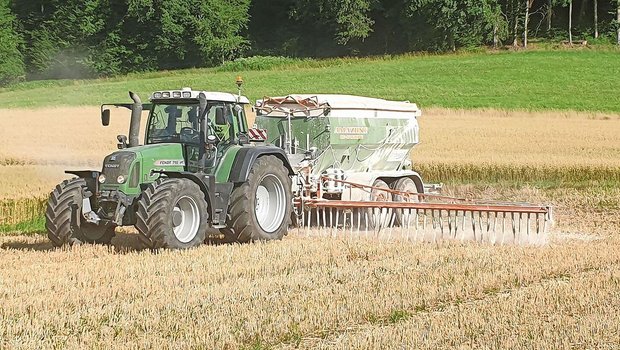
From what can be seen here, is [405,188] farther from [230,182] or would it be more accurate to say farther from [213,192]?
[213,192]

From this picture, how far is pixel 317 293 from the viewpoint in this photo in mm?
8344

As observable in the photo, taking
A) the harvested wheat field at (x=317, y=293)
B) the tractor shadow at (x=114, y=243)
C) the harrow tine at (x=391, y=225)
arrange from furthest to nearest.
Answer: the harrow tine at (x=391, y=225) < the tractor shadow at (x=114, y=243) < the harvested wheat field at (x=317, y=293)

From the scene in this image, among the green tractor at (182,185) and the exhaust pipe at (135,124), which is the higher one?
the exhaust pipe at (135,124)

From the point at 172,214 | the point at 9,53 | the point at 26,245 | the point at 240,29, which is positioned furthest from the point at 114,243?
the point at 240,29

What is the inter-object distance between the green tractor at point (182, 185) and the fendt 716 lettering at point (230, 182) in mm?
14

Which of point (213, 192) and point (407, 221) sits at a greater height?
point (213, 192)

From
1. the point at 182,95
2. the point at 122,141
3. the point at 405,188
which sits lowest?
the point at 405,188

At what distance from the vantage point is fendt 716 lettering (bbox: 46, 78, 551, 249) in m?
11.2

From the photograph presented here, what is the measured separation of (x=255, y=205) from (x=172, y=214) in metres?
1.59

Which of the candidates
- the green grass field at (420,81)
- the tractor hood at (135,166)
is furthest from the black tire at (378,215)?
the green grass field at (420,81)

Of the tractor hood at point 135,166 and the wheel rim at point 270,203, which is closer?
the tractor hood at point 135,166

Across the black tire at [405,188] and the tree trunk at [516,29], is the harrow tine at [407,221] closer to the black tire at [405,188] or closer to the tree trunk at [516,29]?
the black tire at [405,188]

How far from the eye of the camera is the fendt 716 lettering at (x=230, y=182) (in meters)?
11.2

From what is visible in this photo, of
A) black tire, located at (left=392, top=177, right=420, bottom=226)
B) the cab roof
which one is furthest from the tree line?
the cab roof
